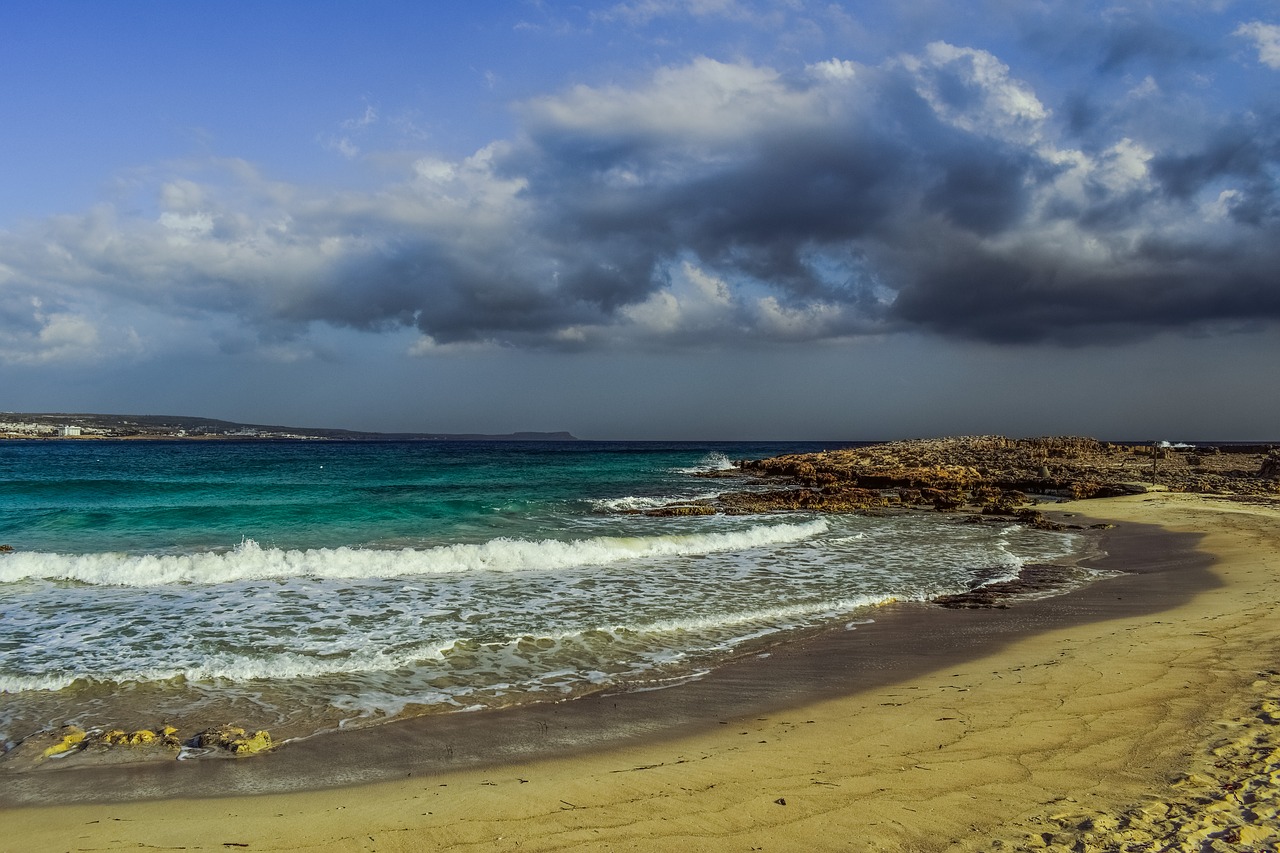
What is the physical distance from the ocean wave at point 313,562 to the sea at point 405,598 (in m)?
0.05

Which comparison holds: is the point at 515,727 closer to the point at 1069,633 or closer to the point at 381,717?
the point at 381,717

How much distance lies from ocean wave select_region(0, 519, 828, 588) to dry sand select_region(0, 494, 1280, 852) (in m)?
9.67

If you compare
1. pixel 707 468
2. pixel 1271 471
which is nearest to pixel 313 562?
pixel 707 468

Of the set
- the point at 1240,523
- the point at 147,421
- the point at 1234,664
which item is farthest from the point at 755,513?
the point at 147,421

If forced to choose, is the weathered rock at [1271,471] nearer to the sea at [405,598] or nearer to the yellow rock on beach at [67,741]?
the sea at [405,598]

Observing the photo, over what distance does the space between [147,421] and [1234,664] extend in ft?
670

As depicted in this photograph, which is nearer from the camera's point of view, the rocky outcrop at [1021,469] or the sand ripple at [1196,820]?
the sand ripple at [1196,820]

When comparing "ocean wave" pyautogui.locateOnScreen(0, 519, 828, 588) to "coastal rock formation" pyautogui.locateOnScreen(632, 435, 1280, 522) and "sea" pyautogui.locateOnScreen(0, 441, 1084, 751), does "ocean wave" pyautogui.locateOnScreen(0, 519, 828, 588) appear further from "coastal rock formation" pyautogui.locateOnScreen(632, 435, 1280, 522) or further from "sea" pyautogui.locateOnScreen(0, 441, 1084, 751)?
"coastal rock formation" pyautogui.locateOnScreen(632, 435, 1280, 522)

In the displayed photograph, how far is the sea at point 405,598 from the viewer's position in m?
7.25

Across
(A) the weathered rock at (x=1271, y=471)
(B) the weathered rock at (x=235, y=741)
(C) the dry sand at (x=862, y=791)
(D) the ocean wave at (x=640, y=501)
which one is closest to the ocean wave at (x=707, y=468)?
(D) the ocean wave at (x=640, y=501)

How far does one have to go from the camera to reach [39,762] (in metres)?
5.54

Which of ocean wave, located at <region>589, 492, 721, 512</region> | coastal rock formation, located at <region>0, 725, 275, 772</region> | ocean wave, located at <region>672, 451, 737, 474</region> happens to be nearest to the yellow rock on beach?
coastal rock formation, located at <region>0, 725, 275, 772</region>

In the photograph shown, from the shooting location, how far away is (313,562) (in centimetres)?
1461

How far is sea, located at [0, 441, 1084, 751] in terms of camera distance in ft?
23.8
